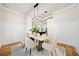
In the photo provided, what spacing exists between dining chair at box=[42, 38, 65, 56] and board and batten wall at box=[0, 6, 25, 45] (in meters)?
0.48

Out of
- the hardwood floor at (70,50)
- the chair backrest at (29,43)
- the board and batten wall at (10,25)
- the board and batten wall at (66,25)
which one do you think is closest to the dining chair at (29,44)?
the chair backrest at (29,43)

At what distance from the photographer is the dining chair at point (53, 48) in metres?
1.67

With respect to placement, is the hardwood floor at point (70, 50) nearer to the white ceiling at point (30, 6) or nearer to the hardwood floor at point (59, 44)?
the hardwood floor at point (59, 44)

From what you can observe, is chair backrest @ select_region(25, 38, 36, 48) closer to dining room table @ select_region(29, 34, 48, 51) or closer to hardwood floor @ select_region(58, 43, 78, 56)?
dining room table @ select_region(29, 34, 48, 51)

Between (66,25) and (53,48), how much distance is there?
487 millimetres

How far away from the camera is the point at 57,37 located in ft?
5.45

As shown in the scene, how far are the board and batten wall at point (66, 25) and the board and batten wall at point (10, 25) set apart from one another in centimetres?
53

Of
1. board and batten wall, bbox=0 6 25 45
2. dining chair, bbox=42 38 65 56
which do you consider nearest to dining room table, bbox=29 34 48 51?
dining chair, bbox=42 38 65 56

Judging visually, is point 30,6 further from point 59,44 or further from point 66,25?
point 59,44

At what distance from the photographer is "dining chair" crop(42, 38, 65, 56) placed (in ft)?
5.49

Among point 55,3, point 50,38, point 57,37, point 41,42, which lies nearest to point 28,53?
point 41,42

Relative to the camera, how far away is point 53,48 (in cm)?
170

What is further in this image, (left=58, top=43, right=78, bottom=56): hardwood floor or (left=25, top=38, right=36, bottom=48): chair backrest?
(left=25, top=38, right=36, bottom=48): chair backrest

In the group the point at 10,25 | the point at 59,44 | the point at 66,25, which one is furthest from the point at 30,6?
the point at 59,44
